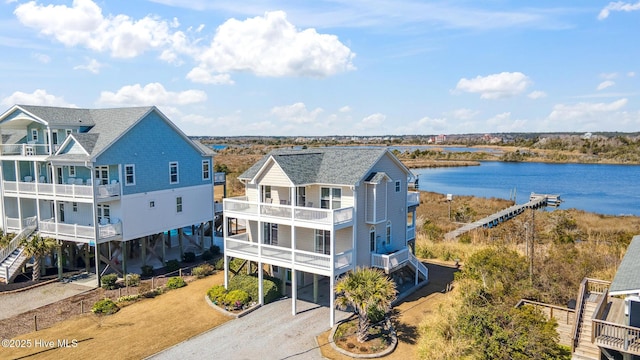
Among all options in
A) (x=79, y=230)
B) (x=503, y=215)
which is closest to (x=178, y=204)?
(x=79, y=230)

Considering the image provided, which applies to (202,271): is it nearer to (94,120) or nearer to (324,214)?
(324,214)

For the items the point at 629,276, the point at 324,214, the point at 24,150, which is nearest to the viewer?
the point at 629,276

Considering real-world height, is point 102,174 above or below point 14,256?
above

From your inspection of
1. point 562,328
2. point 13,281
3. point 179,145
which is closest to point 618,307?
point 562,328

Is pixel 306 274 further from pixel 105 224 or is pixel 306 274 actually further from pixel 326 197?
pixel 105 224

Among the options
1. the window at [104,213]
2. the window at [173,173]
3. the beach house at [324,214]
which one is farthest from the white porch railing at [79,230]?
the beach house at [324,214]

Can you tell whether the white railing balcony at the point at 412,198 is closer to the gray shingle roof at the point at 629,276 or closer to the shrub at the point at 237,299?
the shrub at the point at 237,299

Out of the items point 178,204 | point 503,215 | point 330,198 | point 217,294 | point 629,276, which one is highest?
point 330,198

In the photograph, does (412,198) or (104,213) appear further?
(104,213)
